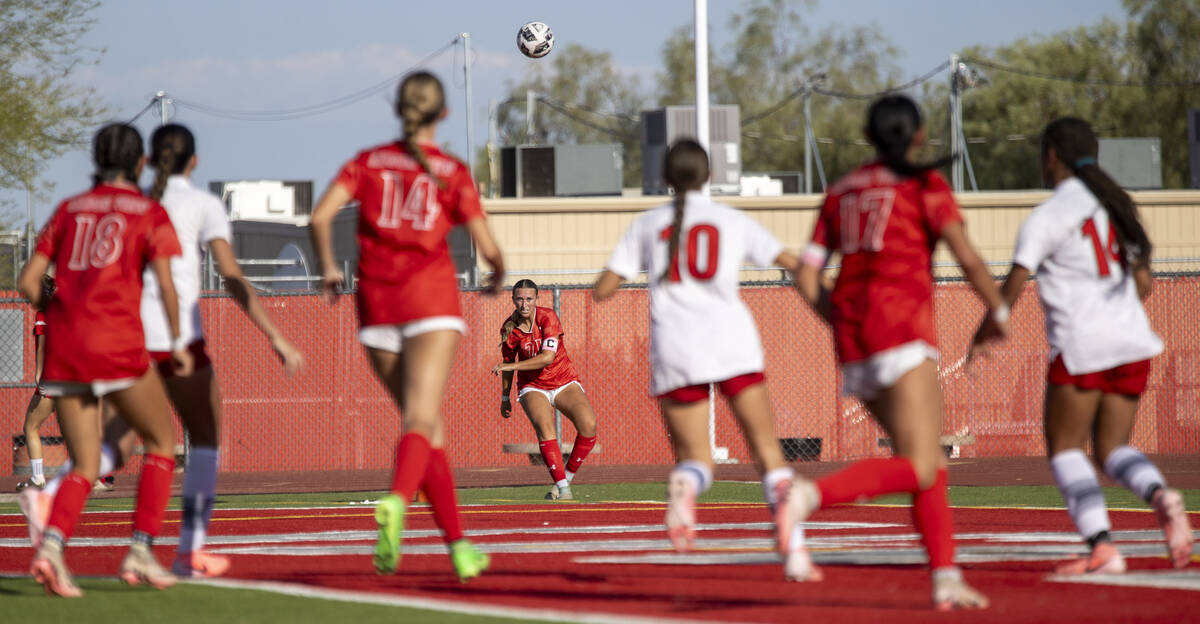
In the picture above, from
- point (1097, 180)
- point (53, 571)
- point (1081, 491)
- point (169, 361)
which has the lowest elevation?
point (53, 571)

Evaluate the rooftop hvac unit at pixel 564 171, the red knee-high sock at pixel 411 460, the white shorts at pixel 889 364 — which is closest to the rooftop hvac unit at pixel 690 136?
the rooftop hvac unit at pixel 564 171

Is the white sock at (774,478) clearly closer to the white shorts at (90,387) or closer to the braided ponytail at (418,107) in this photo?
the braided ponytail at (418,107)

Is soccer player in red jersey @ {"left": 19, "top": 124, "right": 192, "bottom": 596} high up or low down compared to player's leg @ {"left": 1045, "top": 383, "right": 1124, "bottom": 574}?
up

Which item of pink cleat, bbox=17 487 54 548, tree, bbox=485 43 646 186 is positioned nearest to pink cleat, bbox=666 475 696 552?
pink cleat, bbox=17 487 54 548

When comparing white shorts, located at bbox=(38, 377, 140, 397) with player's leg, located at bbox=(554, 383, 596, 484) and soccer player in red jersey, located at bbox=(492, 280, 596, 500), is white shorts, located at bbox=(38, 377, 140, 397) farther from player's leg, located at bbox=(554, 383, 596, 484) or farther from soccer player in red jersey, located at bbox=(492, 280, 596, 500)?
player's leg, located at bbox=(554, 383, 596, 484)

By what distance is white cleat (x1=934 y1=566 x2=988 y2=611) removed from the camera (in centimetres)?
586

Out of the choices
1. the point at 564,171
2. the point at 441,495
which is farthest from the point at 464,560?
the point at 564,171

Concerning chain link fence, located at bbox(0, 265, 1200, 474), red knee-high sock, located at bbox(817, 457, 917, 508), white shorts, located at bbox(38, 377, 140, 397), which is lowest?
chain link fence, located at bbox(0, 265, 1200, 474)

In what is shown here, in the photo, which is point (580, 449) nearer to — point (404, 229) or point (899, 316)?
point (404, 229)

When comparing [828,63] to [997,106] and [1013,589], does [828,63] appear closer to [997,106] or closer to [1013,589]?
[997,106]

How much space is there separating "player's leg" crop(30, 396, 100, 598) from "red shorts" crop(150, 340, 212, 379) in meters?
0.35

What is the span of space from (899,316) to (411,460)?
80.6 inches

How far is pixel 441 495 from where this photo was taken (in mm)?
6871

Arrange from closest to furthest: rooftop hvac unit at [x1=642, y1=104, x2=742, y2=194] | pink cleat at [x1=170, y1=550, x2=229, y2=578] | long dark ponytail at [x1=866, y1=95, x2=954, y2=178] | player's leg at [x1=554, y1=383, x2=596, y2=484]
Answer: long dark ponytail at [x1=866, y1=95, x2=954, y2=178], pink cleat at [x1=170, y1=550, x2=229, y2=578], player's leg at [x1=554, y1=383, x2=596, y2=484], rooftop hvac unit at [x1=642, y1=104, x2=742, y2=194]
